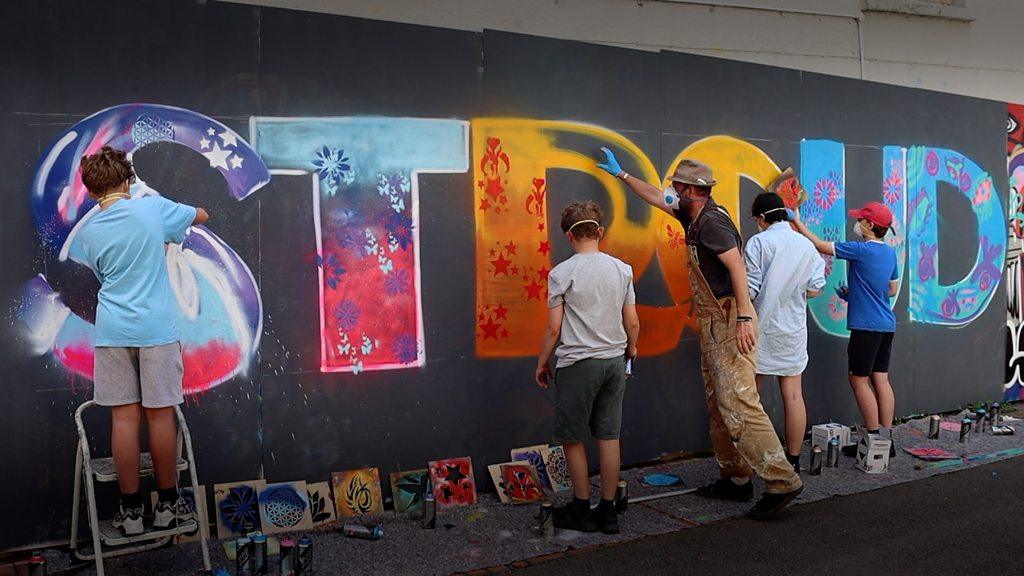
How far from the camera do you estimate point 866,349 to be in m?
6.38

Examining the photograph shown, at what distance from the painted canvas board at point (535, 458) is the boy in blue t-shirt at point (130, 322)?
7.01 ft

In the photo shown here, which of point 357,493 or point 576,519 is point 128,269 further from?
point 576,519

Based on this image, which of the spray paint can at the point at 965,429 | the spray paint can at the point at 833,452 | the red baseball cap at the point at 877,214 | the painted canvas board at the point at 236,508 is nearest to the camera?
the painted canvas board at the point at 236,508

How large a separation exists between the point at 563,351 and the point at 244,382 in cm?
174

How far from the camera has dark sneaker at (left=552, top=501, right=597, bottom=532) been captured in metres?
4.72

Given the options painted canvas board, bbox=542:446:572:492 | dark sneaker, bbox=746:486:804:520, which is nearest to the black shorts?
dark sneaker, bbox=746:486:804:520

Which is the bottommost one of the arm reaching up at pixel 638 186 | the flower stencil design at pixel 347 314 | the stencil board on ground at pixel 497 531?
the stencil board on ground at pixel 497 531

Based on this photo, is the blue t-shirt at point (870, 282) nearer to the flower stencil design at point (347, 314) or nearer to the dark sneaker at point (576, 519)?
the dark sneaker at point (576, 519)

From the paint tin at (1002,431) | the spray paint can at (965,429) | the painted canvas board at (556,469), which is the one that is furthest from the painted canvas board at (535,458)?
the paint tin at (1002,431)

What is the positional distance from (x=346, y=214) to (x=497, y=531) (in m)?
1.96

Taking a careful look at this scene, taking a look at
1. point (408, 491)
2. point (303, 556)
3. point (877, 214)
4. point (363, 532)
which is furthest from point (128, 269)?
point (877, 214)

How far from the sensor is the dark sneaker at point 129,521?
394 centimetres

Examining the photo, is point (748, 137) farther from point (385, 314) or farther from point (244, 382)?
point (244, 382)

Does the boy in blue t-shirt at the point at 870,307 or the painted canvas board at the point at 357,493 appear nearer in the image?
the painted canvas board at the point at 357,493
